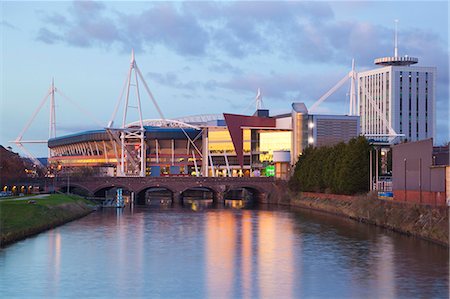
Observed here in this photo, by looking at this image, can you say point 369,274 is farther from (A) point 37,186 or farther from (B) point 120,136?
(B) point 120,136

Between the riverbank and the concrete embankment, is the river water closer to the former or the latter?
the concrete embankment

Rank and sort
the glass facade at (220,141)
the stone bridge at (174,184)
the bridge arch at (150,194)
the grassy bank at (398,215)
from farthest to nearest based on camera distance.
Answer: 1. the glass facade at (220,141)
2. the bridge arch at (150,194)
3. the stone bridge at (174,184)
4. the grassy bank at (398,215)

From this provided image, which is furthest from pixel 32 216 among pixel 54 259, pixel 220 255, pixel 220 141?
pixel 220 141

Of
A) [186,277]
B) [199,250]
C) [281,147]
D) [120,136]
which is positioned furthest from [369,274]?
[120,136]

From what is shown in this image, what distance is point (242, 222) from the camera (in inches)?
3489

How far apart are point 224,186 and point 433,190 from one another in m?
Answer: 80.1

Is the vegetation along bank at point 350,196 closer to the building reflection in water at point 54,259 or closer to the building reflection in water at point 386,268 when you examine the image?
the building reflection in water at point 386,268

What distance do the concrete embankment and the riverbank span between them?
34861mm

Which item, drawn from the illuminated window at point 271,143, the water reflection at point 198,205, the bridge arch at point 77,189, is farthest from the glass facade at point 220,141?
the bridge arch at point 77,189

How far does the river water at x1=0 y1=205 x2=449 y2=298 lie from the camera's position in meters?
42.2

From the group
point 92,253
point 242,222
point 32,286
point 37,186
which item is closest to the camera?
point 32,286

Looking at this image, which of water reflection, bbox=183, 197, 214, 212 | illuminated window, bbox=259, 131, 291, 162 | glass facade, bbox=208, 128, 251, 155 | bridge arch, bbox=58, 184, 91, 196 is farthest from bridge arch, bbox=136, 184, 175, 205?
illuminated window, bbox=259, 131, 291, 162

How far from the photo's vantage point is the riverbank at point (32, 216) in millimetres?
64312

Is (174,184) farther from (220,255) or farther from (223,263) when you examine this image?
(223,263)
